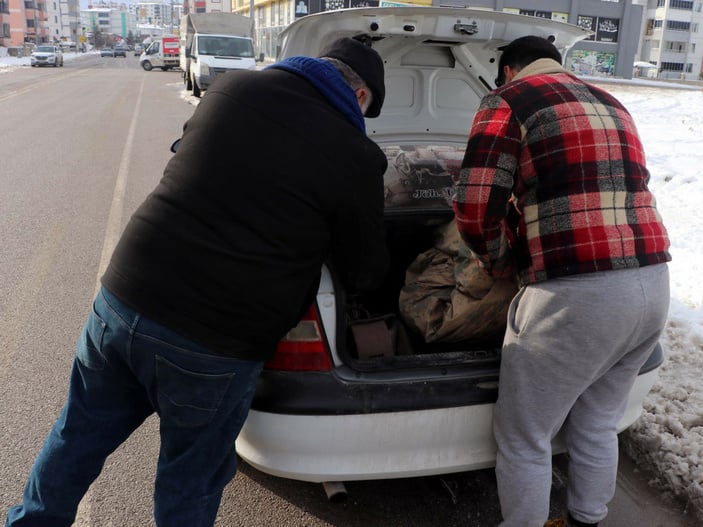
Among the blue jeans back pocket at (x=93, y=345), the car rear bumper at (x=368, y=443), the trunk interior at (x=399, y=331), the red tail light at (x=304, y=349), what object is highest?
the blue jeans back pocket at (x=93, y=345)

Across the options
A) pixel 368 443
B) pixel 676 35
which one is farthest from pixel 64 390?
pixel 676 35

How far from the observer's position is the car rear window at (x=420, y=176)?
151 inches

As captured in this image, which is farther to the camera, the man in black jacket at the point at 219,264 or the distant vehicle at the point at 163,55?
the distant vehicle at the point at 163,55

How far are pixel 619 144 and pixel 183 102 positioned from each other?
67.6 ft

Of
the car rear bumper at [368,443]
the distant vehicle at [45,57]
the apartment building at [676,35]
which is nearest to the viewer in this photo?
the car rear bumper at [368,443]

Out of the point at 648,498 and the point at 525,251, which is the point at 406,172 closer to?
the point at 525,251

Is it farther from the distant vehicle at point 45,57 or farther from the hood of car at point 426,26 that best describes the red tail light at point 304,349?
the distant vehicle at point 45,57

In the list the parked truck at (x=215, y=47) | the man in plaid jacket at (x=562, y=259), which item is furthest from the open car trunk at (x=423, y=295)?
the parked truck at (x=215, y=47)

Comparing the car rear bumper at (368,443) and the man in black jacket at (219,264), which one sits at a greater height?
the man in black jacket at (219,264)

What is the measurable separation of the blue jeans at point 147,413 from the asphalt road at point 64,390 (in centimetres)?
59

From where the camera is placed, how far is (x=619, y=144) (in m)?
2.24

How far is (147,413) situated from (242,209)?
89cm

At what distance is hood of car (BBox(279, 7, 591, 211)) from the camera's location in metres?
3.25

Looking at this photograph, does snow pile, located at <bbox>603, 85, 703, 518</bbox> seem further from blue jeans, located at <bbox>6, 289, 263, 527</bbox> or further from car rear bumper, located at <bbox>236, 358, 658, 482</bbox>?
blue jeans, located at <bbox>6, 289, 263, 527</bbox>
